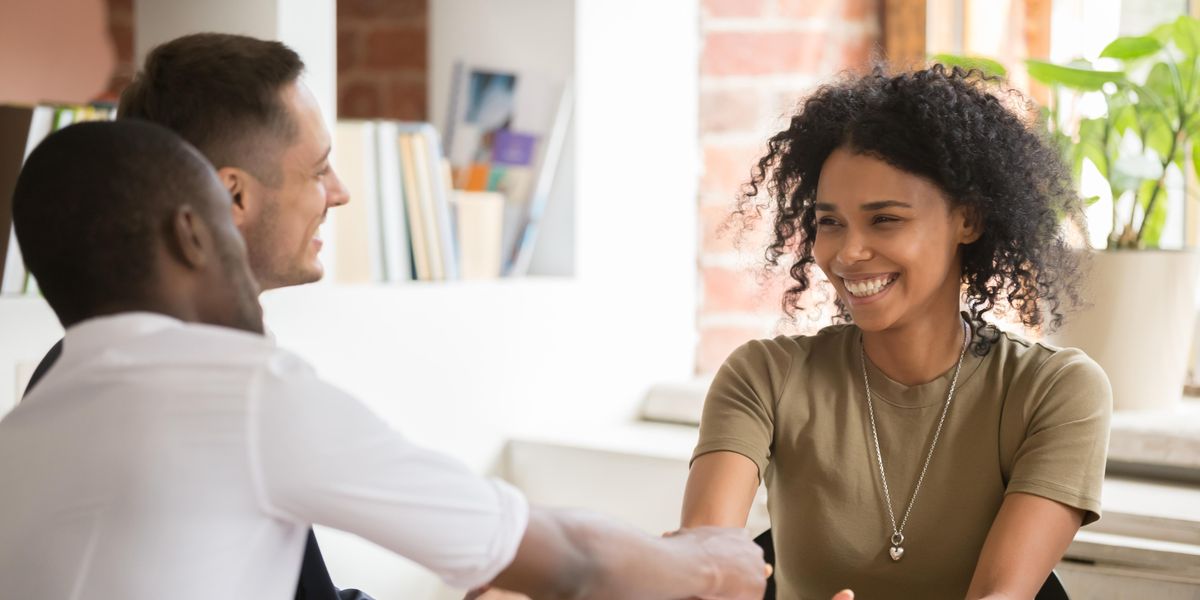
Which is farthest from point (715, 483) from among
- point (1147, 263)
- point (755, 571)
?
point (1147, 263)

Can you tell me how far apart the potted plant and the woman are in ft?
1.41

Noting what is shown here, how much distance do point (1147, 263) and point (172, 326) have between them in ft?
5.43

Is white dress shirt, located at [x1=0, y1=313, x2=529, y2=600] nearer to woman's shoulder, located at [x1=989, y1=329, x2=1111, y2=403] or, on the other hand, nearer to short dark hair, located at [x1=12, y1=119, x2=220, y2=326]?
short dark hair, located at [x1=12, y1=119, x2=220, y2=326]

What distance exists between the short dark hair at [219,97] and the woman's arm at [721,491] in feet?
2.04

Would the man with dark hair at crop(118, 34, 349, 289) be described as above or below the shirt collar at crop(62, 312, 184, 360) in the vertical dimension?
above

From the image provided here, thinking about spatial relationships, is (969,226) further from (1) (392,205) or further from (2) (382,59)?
(2) (382,59)

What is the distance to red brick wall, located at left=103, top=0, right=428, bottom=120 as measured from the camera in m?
2.62

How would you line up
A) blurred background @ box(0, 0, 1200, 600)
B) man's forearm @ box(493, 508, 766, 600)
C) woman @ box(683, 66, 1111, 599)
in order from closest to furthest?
man's forearm @ box(493, 508, 766, 600) → woman @ box(683, 66, 1111, 599) → blurred background @ box(0, 0, 1200, 600)

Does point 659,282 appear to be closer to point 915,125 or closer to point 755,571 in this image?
point 915,125

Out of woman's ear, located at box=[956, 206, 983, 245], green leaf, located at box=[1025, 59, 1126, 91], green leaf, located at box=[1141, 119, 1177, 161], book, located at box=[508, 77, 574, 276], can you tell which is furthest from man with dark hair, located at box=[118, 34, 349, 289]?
green leaf, located at box=[1141, 119, 1177, 161]

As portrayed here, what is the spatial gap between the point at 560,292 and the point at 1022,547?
1.22 m

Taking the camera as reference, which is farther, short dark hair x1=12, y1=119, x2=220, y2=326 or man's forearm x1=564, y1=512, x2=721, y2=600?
man's forearm x1=564, y1=512, x2=721, y2=600

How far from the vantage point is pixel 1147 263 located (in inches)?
77.7

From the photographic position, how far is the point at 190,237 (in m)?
0.80
